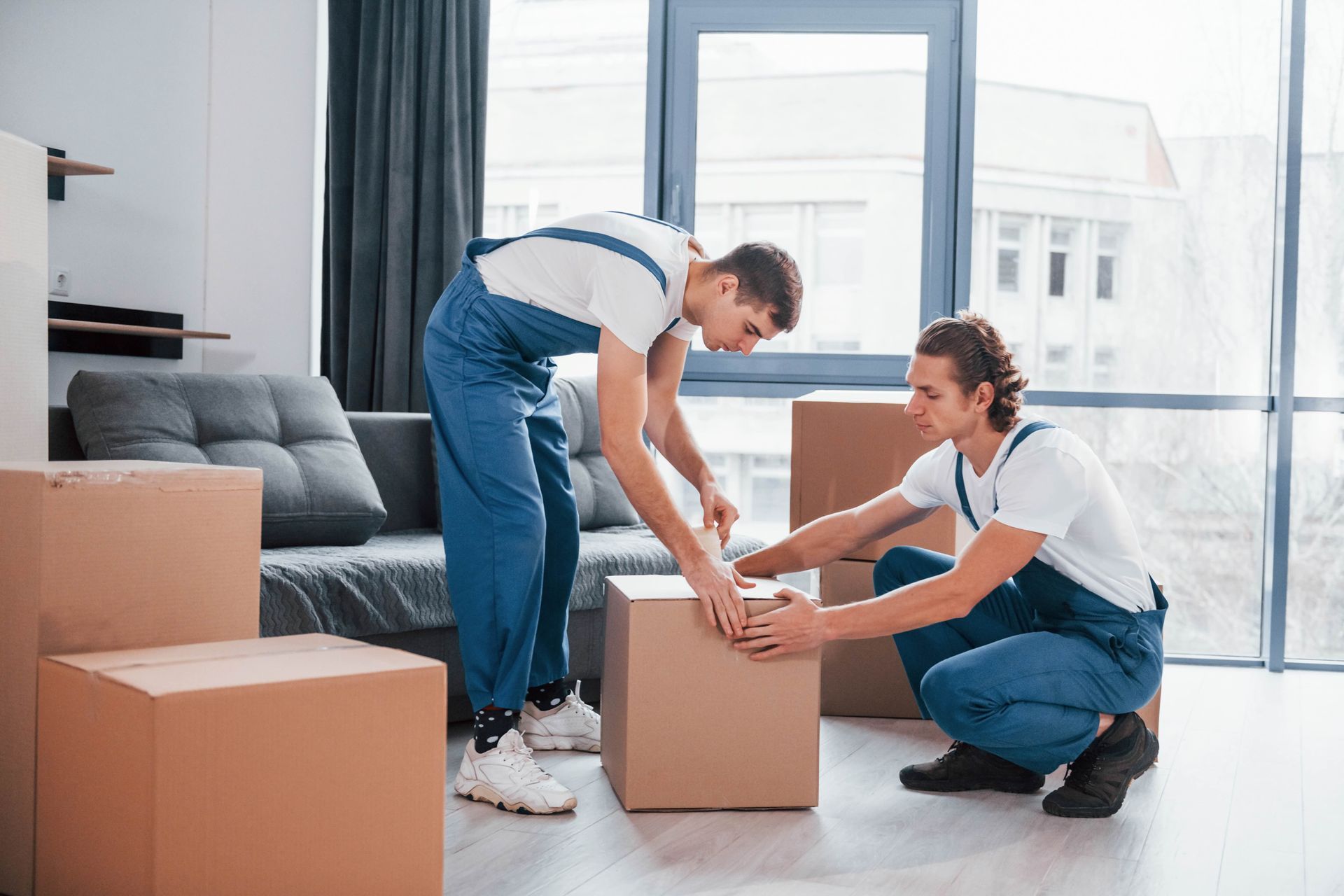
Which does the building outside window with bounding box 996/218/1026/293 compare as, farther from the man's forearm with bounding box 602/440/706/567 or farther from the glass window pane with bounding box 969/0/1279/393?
the man's forearm with bounding box 602/440/706/567

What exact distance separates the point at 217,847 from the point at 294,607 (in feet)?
3.35

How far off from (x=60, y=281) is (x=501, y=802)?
7.07 ft

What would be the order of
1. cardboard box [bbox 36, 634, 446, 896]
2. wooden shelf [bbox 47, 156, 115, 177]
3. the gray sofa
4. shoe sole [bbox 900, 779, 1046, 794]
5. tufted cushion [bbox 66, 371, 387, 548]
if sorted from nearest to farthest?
cardboard box [bbox 36, 634, 446, 896] < shoe sole [bbox 900, 779, 1046, 794] < the gray sofa < tufted cushion [bbox 66, 371, 387, 548] < wooden shelf [bbox 47, 156, 115, 177]

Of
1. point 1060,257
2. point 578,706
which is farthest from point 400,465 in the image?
point 1060,257

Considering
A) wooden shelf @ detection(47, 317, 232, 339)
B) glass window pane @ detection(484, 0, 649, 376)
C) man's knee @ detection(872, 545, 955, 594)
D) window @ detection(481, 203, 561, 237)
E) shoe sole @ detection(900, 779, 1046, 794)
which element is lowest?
shoe sole @ detection(900, 779, 1046, 794)

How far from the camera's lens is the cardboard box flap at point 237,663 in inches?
47.4

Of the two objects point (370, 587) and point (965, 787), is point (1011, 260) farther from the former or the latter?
point (370, 587)

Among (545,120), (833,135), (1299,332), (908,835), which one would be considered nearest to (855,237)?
(833,135)

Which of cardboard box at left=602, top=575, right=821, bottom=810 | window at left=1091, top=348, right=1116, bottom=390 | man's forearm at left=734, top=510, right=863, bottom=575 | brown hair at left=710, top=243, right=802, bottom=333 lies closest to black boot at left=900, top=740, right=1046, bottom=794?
cardboard box at left=602, top=575, right=821, bottom=810

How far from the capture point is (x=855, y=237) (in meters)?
3.73

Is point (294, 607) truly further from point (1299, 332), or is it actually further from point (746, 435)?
point (1299, 332)

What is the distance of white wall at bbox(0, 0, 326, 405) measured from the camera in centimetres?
321

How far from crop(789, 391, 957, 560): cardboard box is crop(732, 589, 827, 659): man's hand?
2.52ft

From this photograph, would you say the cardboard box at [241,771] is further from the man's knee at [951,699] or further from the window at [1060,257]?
the window at [1060,257]
